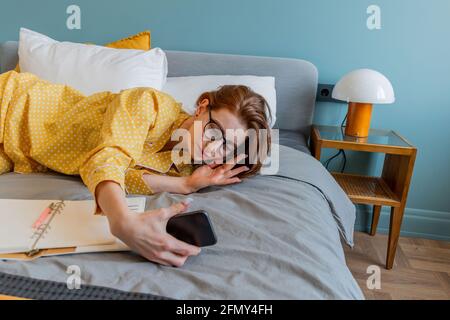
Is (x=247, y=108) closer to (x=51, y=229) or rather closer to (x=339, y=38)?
(x=51, y=229)

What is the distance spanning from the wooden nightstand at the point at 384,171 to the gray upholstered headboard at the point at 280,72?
11cm

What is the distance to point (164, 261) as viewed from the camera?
718 mm

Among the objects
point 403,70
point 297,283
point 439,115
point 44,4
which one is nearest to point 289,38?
point 403,70

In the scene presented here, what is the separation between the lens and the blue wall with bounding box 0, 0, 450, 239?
1.74m

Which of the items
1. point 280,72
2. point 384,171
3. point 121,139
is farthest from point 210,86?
point 384,171

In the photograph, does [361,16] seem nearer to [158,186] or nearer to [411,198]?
[411,198]

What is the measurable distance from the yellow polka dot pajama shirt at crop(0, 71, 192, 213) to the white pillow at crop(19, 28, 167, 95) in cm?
25

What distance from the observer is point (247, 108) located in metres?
1.09

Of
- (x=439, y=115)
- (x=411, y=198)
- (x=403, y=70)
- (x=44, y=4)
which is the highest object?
(x=44, y=4)

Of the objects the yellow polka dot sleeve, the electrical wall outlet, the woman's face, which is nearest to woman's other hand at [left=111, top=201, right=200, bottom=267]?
the yellow polka dot sleeve

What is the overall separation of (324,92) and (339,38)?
0.81ft

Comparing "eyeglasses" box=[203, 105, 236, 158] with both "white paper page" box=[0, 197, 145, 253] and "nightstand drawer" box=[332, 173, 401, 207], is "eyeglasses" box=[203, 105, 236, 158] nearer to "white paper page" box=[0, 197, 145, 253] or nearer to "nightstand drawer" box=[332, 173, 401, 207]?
"white paper page" box=[0, 197, 145, 253]
